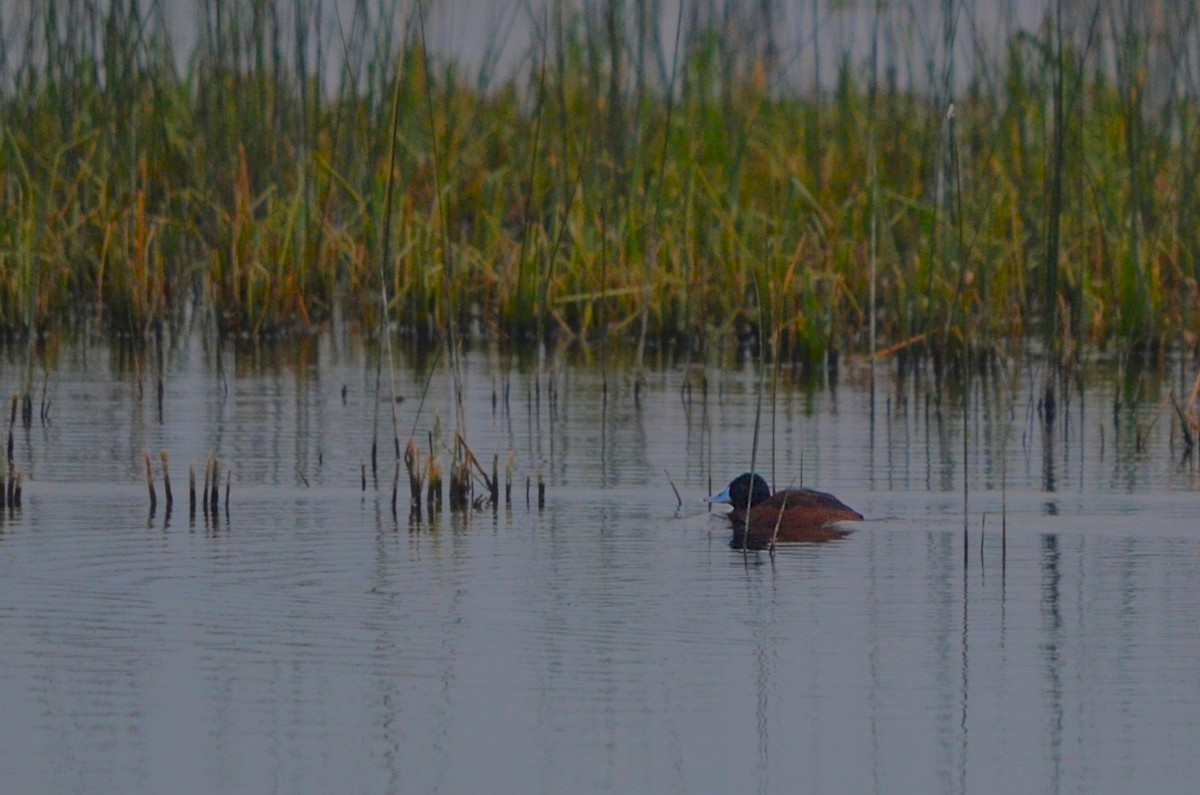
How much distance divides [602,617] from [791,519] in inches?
55.6

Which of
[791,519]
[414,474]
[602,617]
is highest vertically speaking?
[414,474]

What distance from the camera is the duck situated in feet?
22.6

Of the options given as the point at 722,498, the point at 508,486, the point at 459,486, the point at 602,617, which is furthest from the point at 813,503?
the point at 602,617

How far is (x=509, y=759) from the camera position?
446 cm

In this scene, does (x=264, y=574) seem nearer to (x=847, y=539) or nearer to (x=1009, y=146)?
(x=847, y=539)

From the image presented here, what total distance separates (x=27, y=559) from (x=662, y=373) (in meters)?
4.94

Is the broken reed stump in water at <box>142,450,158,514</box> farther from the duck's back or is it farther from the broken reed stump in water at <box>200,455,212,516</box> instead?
the duck's back

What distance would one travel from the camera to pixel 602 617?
5.66 m

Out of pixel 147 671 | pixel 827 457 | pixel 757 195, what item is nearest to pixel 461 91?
pixel 757 195

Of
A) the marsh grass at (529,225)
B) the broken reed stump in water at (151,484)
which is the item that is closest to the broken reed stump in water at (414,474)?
the broken reed stump in water at (151,484)

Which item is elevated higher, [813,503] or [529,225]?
[529,225]

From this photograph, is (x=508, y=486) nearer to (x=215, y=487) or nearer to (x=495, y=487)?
(x=495, y=487)

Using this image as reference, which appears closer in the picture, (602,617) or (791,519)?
(602,617)

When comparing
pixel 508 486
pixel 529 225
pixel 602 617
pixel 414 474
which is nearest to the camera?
pixel 602 617
